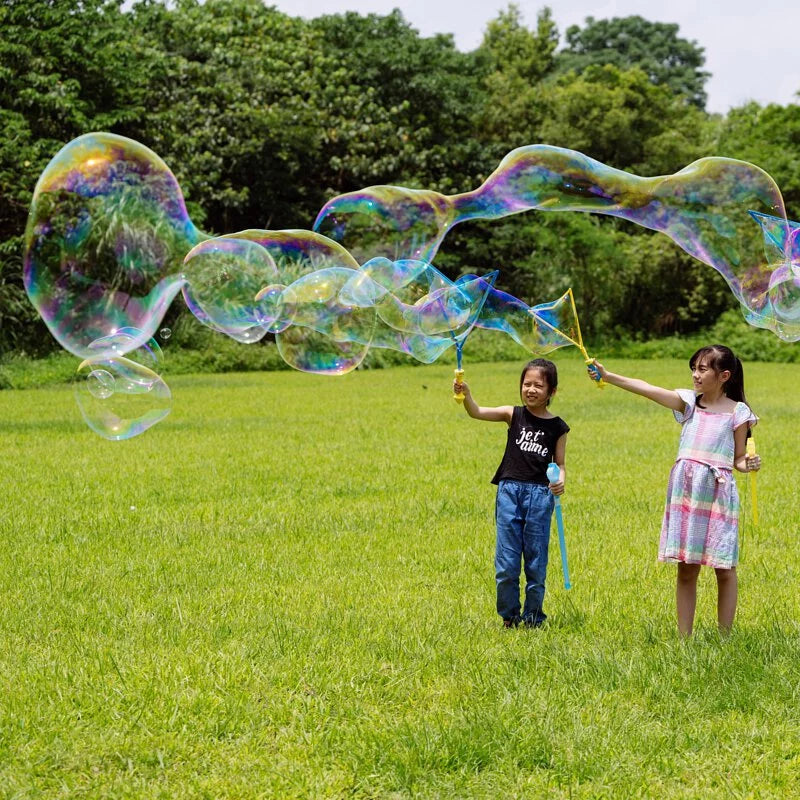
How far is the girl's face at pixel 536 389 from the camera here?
4953mm

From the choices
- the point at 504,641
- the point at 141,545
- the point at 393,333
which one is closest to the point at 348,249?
the point at 393,333

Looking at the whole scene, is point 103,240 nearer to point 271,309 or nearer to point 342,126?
point 271,309

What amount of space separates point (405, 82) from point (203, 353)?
1201 cm

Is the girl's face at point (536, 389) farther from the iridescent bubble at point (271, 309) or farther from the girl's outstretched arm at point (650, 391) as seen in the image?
the iridescent bubble at point (271, 309)

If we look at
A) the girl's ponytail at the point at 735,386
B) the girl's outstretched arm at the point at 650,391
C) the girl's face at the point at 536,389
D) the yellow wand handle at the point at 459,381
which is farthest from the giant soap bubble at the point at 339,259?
the girl's ponytail at the point at 735,386

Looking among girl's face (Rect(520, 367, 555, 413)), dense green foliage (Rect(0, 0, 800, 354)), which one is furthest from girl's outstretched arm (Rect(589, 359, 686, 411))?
dense green foliage (Rect(0, 0, 800, 354))

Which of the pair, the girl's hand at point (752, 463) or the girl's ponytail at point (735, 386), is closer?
the girl's hand at point (752, 463)

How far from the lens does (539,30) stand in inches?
1868

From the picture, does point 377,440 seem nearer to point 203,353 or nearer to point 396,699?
point 396,699

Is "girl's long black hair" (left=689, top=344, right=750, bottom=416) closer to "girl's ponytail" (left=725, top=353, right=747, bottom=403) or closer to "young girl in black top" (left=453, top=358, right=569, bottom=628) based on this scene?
"girl's ponytail" (left=725, top=353, right=747, bottom=403)

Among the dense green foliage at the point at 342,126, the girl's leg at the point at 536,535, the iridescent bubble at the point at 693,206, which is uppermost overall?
the dense green foliage at the point at 342,126

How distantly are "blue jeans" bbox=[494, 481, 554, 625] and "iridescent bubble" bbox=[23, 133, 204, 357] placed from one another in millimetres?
2883

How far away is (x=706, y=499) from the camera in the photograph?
182 inches

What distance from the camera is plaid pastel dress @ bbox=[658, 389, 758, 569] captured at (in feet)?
15.0
